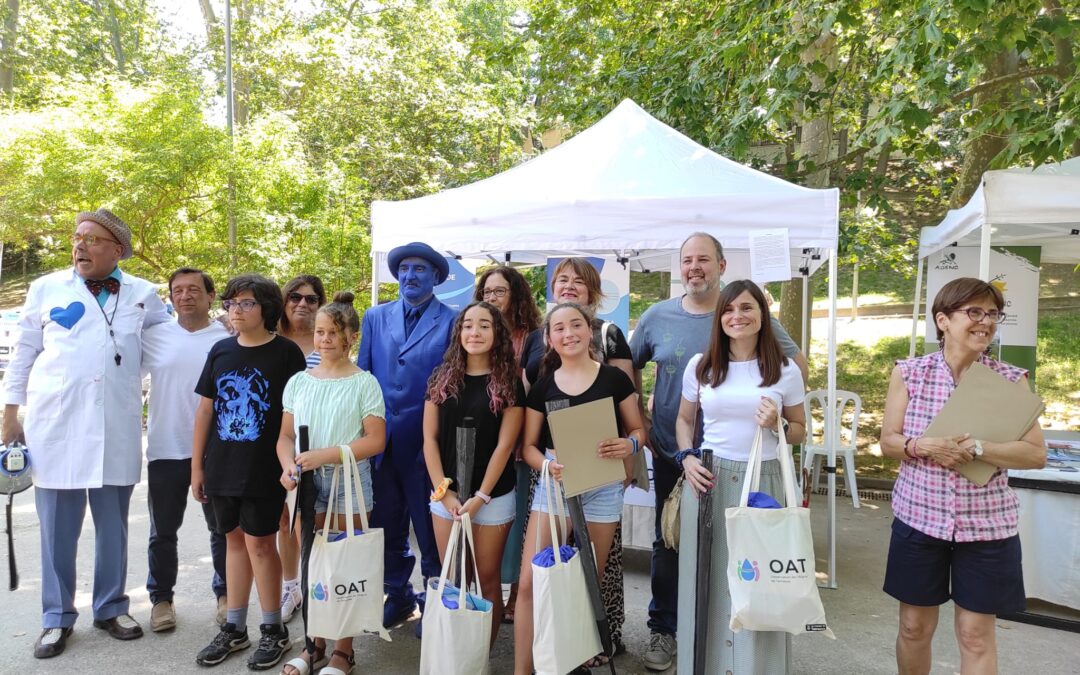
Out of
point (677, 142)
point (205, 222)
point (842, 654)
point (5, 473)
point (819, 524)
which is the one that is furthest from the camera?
point (205, 222)

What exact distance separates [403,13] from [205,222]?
8025 millimetres

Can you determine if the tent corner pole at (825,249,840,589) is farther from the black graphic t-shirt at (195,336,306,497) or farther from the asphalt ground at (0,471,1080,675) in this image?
the black graphic t-shirt at (195,336,306,497)

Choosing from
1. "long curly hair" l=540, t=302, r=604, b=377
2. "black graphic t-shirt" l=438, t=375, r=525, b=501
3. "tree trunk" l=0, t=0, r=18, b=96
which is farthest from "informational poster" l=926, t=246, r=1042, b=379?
"tree trunk" l=0, t=0, r=18, b=96

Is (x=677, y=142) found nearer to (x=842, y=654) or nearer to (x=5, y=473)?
(x=842, y=654)

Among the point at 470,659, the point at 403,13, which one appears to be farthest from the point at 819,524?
the point at 403,13

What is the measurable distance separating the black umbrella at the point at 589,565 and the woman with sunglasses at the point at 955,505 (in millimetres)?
1087

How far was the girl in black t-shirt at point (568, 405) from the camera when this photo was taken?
2830mm

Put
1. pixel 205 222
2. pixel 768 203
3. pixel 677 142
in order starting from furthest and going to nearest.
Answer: pixel 205 222 → pixel 677 142 → pixel 768 203

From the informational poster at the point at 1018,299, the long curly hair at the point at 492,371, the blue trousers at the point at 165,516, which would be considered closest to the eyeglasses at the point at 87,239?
the blue trousers at the point at 165,516

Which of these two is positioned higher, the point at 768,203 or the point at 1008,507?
the point at 768,203

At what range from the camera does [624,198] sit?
3.96 metres

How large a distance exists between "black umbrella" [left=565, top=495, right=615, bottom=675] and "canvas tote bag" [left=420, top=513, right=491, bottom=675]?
0.40 m

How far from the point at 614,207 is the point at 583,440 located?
1666 millimetres

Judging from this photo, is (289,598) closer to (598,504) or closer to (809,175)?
(598,504)
